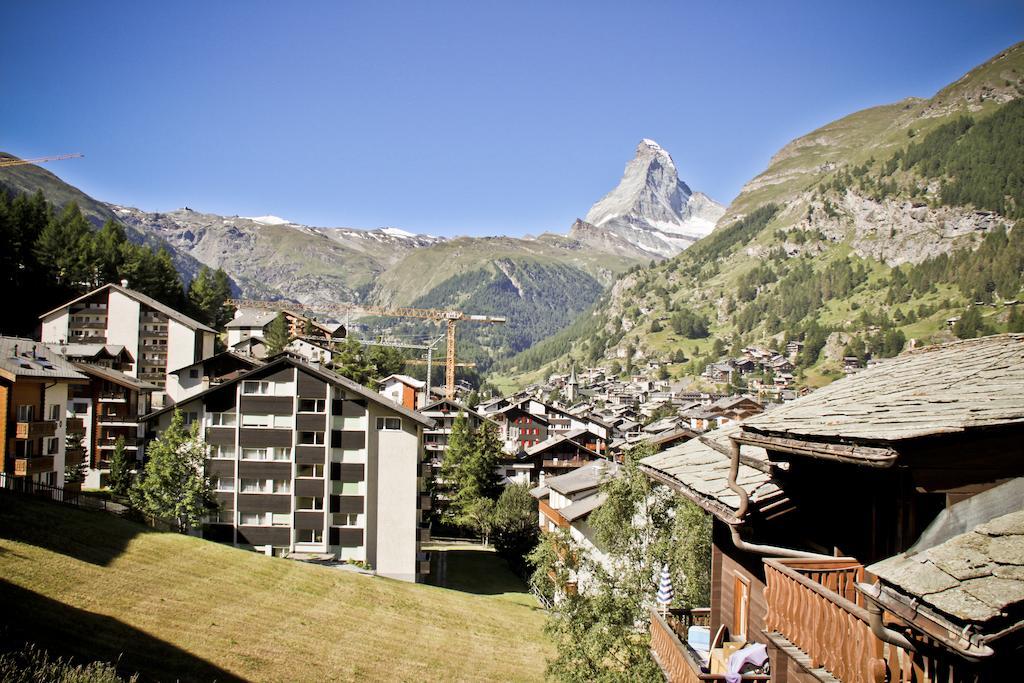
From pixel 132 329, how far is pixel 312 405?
5493 centimetres

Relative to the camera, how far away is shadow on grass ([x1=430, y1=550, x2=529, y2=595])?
5700cm

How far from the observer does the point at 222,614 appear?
3228cm

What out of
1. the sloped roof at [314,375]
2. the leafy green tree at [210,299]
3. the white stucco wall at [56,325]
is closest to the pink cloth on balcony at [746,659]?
the sloped roof at [314,375]

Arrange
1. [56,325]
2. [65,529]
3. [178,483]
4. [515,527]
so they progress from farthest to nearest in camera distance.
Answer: [56,325] < [515,527] < [178,483] < [65,529]

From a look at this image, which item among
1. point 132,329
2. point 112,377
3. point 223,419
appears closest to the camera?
point 223,419

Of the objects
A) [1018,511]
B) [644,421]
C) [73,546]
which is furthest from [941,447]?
[644,421]

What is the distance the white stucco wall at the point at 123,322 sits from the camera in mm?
94000

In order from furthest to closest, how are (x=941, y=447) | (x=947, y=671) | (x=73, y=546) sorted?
(x=73, y=546) < (x=941, y=447) < (x=947, y=671)

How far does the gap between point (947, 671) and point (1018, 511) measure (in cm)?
117

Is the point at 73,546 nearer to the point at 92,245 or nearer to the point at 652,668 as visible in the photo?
the point at 652,668

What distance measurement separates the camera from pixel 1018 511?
5023 millimetres

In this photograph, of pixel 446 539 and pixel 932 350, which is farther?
pixel 446 539

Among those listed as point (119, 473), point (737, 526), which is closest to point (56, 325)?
point (119, 473)

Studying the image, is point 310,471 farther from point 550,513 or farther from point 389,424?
point 550,513
